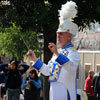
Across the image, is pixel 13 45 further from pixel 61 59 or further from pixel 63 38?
pixel 61 59

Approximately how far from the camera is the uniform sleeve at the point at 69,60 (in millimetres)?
4859

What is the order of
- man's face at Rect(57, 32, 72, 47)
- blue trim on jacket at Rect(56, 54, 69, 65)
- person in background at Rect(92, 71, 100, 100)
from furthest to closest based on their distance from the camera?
1. person in background at Rect(92, 71, 100, 100)
2. man's face at Rect(57, 32, 72, 47)
3. blue trim on jacket at Rect(56, 54, 69, 65)

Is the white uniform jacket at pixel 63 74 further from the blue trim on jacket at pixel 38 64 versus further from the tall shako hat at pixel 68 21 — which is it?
the tall shako hat at pixel 68 21

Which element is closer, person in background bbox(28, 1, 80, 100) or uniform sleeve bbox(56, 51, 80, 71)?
uniform sleeve bbox(56, 51, 80, 71)

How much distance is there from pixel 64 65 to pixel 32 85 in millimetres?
7178

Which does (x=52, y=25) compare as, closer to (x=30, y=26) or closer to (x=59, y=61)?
(x=30, y=26)

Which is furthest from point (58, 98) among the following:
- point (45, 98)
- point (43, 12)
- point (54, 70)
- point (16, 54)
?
point (16, 54)

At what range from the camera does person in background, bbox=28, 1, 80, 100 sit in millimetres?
4972

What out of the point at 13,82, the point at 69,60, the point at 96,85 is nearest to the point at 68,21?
the point at 69,60

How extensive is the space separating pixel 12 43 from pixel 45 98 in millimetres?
21354

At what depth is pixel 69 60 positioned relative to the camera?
4.92m

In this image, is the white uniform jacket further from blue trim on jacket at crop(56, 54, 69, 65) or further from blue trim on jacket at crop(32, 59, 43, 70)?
blue trim on jacket at crop(56, 54, 69, 65)

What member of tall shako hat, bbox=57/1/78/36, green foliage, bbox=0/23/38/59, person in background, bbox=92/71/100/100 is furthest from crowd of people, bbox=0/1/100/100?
green foliage, bbox=0/23/38/59

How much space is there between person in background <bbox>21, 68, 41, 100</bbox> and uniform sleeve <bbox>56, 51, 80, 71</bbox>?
6.87m
